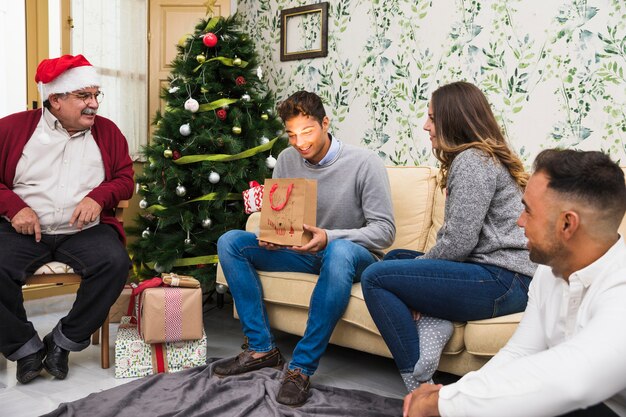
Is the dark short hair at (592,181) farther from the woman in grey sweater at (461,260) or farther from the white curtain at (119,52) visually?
the white curtain at (119,52)

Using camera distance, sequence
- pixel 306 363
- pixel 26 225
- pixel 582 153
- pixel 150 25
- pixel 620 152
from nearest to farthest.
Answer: pixel 582 153, pixel 306 363, pixel 26 225, pixel 620 152, pixel 150 25

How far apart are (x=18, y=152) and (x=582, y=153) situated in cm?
218

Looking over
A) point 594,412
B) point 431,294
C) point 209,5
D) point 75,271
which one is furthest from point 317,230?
point 209,5

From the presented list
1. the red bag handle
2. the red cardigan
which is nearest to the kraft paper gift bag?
the red bag handle

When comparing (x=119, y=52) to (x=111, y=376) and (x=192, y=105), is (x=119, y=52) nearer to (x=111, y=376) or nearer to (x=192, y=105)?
(x=192, y=105)

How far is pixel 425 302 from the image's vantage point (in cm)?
186

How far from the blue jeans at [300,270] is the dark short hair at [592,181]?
1039mm

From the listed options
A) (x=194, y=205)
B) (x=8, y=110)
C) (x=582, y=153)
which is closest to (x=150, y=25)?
(x=8, y=110)

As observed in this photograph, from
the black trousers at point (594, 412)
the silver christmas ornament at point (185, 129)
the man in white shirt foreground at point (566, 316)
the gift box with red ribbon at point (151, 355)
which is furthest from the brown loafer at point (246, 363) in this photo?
the black trousers at point (594, 412)

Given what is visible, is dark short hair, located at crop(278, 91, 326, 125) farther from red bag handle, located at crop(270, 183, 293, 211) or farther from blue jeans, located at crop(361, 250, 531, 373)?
blue jeans, located at crop(361, 250, 531, 373)

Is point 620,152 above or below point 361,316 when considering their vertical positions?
above

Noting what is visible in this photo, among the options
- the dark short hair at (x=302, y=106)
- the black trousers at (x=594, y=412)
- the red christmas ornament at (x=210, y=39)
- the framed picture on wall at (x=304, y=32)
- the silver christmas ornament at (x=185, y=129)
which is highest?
the framed picture on wall at (x=304, y=32)

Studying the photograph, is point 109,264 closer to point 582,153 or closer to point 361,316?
point 361,316

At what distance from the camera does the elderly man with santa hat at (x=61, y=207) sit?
2262 millimetres
